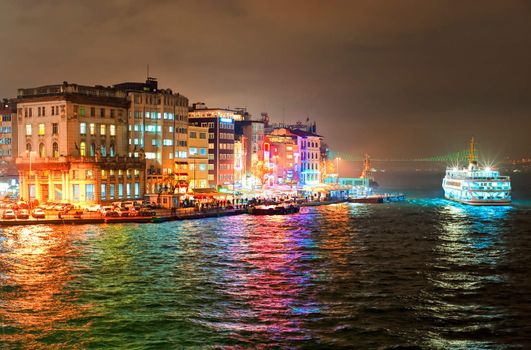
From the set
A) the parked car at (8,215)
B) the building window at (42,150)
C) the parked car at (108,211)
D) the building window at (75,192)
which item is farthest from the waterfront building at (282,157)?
the parked car at (8,215)

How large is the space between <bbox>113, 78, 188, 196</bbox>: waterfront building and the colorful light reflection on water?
40.0m

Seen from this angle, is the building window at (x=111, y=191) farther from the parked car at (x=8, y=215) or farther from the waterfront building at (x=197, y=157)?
the parked car at (x=8, y=215)

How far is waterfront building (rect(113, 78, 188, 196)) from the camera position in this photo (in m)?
128

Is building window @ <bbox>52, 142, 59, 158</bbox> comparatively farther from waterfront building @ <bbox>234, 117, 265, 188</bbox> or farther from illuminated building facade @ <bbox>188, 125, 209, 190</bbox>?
waterfront building @ <bbox>234, 117, 265, 188</bbox>

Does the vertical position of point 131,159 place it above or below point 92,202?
above

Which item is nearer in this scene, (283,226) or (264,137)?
(283,226)

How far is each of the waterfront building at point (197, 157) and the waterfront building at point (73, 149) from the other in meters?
14.8

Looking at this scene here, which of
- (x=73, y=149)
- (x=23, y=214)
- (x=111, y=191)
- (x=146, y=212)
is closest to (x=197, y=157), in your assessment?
(x=111, y=191)

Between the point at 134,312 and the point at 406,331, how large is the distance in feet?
58.1

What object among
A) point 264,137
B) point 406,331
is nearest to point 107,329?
point 406,331

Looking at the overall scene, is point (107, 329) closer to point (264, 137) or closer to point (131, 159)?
point (131, 159)

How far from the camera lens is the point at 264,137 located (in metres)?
182

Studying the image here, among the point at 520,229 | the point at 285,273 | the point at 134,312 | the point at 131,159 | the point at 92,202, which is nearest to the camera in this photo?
the point at 134,312

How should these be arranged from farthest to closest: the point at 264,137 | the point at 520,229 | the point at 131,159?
the point at 264,137 → the point at 131,159 → the point at 520,229
